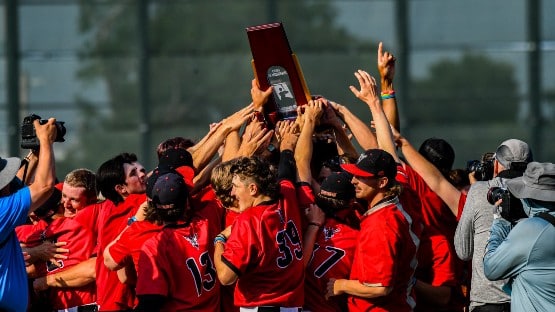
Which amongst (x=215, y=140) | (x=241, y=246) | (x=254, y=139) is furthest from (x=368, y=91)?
(x=241, y=246)

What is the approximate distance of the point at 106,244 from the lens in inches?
307

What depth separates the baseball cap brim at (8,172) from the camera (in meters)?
6.80

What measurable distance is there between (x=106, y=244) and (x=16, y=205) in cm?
116

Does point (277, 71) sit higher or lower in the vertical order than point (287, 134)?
higher

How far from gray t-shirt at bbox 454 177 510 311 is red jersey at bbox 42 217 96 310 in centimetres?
278

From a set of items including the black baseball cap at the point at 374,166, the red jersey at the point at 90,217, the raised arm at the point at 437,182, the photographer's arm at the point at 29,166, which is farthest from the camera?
the red jersey at the point at 90,217

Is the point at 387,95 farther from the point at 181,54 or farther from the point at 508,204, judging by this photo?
the point at 181,54

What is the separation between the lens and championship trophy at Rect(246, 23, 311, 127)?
748 centimetres

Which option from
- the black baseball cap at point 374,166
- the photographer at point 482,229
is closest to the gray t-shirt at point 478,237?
the photographer at point 482,229

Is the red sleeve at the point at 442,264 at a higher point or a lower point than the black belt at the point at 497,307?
higher

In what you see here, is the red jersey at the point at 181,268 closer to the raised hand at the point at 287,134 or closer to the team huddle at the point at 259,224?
the team huddle at the point at 259,224

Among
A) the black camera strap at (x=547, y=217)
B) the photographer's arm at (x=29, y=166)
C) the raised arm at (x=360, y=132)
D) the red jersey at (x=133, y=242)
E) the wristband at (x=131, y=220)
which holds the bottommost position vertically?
the red jersey at (x=133, y=242)

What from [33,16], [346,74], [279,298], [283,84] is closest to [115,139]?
[33,16]

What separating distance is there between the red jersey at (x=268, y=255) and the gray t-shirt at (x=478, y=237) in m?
1.17
